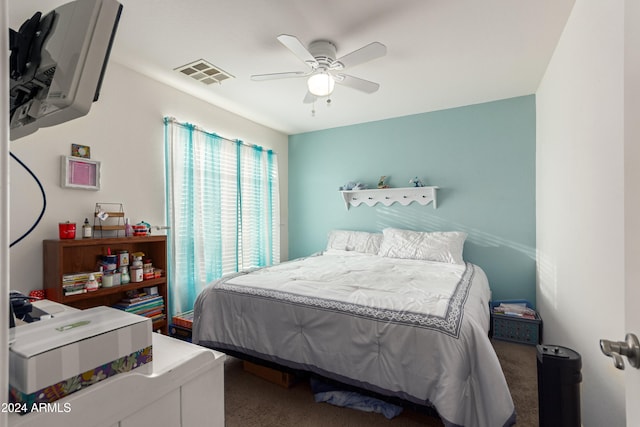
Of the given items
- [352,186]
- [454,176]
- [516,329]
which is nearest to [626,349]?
[516,329]

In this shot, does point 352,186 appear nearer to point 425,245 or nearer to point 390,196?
point 390,196

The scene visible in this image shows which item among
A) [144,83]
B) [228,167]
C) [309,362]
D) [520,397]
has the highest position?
[144,83]

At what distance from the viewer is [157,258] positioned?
260 centimetres

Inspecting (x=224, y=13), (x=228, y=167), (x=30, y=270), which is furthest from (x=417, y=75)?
(x=30, y=270)

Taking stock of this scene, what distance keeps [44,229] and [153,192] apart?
0.83 metres

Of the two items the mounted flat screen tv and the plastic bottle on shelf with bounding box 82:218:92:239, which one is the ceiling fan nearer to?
the mounted flat screen tv

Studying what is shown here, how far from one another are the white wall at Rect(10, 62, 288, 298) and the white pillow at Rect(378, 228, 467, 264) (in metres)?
2.38

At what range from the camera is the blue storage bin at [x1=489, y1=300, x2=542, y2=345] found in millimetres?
2656

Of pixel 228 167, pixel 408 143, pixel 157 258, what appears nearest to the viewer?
pixel 157 258

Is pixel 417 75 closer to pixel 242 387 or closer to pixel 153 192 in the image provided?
pixel 153 192

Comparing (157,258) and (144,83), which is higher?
(144,83)

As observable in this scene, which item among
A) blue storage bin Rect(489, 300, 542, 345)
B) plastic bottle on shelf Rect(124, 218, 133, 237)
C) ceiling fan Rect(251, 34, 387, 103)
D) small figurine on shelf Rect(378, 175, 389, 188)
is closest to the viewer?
ceiling fan Rect(251, 34, 387, 103)

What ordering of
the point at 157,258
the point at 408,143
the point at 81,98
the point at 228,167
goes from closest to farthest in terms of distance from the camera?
1. the point at 81,98
2. the point at 157,258
3. the point at 228,167
4. the point at 408,143

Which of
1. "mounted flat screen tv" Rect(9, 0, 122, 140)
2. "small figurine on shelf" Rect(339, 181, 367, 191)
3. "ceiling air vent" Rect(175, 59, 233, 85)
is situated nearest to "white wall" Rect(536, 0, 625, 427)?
"mounted flat screen tv" Rect(9, 0, 122, 140)
